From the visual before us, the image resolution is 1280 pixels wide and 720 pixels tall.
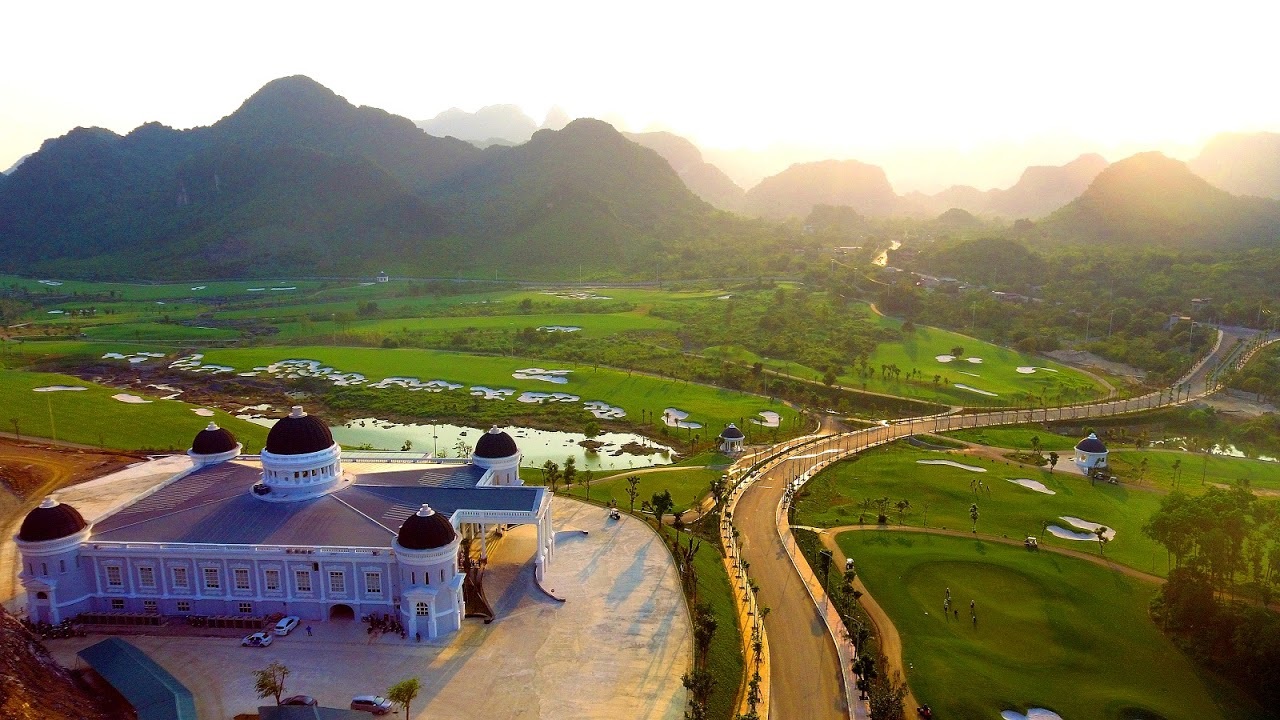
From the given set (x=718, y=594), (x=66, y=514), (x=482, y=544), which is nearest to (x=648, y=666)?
(x=718, y=594)

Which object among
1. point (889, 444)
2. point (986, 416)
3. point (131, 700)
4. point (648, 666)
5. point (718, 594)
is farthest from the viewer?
point (986, 416)

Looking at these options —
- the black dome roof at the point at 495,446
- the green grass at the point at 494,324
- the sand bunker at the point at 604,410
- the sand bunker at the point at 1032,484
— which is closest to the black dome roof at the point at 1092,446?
the sand bunker at the point at 1032,484

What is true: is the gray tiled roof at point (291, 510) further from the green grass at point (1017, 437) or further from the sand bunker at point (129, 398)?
the green grass at point (1017, 437)

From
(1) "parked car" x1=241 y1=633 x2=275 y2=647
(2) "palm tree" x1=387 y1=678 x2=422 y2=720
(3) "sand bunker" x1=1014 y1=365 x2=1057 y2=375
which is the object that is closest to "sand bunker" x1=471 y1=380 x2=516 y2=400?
(1) "parked car" x1=241 y1=633 x2=275 y2=647

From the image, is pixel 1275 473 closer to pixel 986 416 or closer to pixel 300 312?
pixel 986 416

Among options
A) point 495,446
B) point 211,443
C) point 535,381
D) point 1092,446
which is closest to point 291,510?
point 211,443

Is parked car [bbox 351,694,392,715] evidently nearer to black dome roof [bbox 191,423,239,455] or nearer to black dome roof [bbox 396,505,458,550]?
black dome roof [bbox 396,505,458,550]
